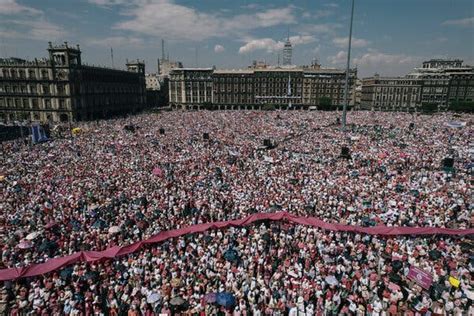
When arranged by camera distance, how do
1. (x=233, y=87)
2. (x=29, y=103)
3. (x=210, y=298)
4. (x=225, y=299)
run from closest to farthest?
(x=225, y=299) < (x=210, y=298) < (x=29, y=103) < (x=233, y=87)

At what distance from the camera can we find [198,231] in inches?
660

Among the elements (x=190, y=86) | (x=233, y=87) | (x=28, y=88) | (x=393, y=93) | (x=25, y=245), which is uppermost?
(x=190, y=86)

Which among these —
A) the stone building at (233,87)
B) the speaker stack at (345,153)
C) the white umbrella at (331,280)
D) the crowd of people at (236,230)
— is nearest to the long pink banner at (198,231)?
the crowd of people at (236,230)

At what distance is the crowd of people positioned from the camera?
11.8 metres

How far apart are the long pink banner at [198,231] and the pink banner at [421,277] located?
3.68 metres

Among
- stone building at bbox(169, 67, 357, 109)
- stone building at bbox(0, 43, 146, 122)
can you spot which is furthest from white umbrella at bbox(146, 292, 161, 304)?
stone building at bbox(169, 67, 357, 109)

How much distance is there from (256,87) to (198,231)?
113 m

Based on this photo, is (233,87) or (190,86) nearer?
(233,87)

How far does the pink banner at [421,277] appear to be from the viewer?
12094 millimetres

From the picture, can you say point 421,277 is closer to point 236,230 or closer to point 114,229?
point 236,230

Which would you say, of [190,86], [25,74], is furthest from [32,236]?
[190,86]

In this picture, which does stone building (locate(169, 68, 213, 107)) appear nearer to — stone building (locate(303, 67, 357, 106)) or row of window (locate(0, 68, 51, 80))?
stone building (locate(303, 67, 357, 106))

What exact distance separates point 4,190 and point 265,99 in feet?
354

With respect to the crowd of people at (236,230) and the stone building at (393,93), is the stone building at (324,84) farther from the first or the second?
the crowd of people at (236,230)
